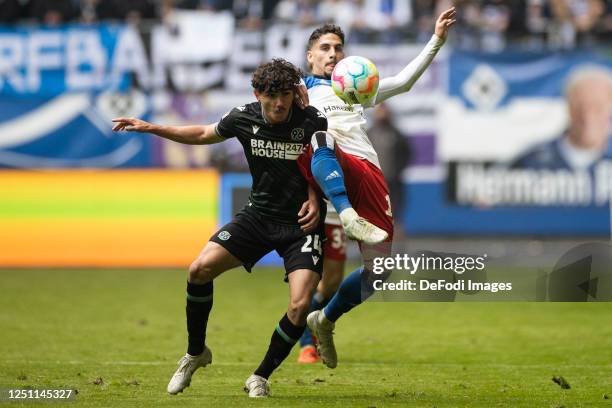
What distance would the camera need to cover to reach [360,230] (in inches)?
322

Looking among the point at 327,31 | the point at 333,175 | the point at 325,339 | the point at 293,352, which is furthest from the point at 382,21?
the point at 333,175

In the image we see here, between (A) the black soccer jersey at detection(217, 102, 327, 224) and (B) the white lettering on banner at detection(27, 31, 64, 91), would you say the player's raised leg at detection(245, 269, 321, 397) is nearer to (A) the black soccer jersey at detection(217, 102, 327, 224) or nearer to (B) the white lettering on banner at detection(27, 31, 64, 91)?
(A) the black soccer jersey at detection(217, 102, 327, 224)

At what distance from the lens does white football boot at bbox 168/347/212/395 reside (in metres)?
8.27

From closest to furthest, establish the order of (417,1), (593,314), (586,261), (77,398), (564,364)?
(77,398) → (586,261) → (564,364) → (593,314) → (417,1)

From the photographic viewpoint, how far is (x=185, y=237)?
62.2 feet

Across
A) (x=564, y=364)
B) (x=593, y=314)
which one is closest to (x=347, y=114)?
(x=564, y=364)

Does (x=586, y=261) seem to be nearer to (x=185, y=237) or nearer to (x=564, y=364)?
(x=564, y=364)

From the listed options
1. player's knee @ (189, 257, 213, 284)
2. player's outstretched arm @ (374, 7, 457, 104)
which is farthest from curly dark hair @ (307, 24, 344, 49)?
player's knee @ (189, 257, 213, 284)

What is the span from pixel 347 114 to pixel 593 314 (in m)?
6.03

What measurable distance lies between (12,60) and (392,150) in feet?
22.2

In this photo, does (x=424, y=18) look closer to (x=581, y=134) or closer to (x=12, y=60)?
(x=581, y=134)

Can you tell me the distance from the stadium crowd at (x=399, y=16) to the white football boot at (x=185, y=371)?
11913 mm

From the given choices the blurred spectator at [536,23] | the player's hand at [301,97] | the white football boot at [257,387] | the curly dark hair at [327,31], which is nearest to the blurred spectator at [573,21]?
the blurred spectator at [536,23]

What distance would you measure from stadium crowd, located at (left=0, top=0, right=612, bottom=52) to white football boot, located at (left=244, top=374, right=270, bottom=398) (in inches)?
479
